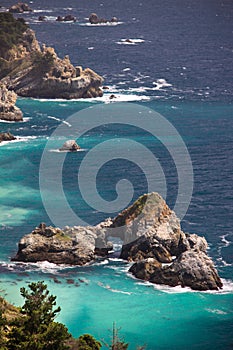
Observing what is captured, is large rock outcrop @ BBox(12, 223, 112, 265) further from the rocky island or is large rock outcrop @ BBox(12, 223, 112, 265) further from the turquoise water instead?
the turquoise water

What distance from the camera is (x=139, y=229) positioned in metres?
156

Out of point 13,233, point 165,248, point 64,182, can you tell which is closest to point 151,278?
point 165,248

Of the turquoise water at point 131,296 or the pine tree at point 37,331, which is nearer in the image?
the pine tree at point 37,331

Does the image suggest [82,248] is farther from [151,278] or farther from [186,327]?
[186,327]

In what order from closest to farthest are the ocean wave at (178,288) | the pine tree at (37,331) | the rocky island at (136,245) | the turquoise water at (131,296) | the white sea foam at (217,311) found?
1. the pine tree at (37,331)
2. the turquoise water at (131,296)
3. the white sea foam at (217,311)
4. the ocean wave at (178,288)
5. the rocky island at (136,245)

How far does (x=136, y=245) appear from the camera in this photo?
155 meters

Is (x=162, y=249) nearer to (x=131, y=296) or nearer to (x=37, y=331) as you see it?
(x=131, y=296)

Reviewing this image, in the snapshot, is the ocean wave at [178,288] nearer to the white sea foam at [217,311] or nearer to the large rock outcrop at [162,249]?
the large rock outcrop at [162,249]

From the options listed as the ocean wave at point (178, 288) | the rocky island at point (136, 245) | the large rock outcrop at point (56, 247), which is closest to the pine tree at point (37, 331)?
the ocean wave at point (178, 288)

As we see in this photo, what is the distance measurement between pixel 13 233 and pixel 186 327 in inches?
1576

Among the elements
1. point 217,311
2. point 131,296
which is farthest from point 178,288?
point 217,311

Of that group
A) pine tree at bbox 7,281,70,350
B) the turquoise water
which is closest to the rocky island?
the turquoise water

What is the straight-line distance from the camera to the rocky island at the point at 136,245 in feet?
487

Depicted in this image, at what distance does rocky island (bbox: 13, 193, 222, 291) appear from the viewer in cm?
14850
